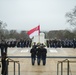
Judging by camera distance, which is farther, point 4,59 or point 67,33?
point 67,33

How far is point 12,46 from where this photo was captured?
44750 mm

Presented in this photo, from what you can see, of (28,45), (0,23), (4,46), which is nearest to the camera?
(4,46)

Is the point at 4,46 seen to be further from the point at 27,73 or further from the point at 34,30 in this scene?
the point at 27,73

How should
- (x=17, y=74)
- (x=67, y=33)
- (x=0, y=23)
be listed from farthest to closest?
1. (x=67, y=33)
2. (x=0, y=23)
3. (x=17, y=74)

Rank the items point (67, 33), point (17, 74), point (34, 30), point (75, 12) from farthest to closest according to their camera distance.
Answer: point (67, 33) → point (75, 12) → point (34, 30) → point (17, 74)

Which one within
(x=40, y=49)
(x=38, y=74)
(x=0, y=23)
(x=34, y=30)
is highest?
(x=0, y=23)

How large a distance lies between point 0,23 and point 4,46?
201 feet

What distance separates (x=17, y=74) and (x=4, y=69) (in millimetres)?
1122

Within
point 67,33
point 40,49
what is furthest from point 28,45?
point 67,33

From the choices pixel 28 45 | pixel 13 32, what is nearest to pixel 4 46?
pixel 28 45

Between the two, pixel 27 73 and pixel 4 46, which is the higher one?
pixel 4 46

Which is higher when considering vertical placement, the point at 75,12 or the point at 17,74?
the point at 75,12

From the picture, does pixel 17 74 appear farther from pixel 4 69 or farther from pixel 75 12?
pixel 75 12

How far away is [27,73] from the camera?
15.9m
